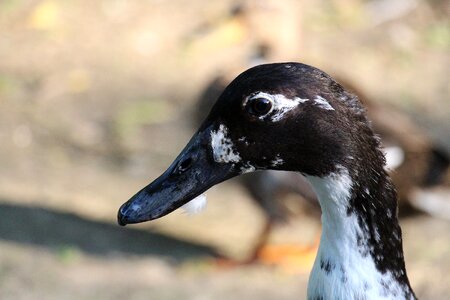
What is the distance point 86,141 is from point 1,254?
4.00ft

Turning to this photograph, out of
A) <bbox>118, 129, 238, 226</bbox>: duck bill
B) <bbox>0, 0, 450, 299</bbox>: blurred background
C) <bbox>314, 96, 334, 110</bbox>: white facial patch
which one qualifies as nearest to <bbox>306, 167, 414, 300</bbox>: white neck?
<bbox>314, 96, 334, 110</bbox>: white facial patch

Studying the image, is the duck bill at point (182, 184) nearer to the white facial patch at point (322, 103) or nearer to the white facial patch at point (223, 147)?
the white facial patch at point (223, 147)

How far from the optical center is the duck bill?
2.78m

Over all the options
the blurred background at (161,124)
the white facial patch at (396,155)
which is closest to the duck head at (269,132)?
the blurred background at (161,124)

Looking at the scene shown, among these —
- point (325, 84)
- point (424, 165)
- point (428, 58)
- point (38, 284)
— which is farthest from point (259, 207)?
point (325, 84)

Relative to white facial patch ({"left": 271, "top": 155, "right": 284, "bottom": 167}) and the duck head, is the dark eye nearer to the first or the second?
the duck head

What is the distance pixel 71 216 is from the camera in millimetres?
5582

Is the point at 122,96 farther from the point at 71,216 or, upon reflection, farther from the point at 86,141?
the point at 71,216

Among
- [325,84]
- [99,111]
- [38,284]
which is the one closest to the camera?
[325,84]

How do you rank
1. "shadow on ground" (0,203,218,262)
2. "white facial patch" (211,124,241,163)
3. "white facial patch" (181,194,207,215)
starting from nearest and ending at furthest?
"white facial patch" (211,124,241,163) < "white facial patch" (181,194,207,215) < "shadow on ground" (0,203,218,262)

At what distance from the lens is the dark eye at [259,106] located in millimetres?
2615

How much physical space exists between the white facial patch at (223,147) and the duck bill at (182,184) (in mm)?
21

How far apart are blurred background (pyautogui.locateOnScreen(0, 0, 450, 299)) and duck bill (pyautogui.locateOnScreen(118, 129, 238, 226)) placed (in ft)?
7.19

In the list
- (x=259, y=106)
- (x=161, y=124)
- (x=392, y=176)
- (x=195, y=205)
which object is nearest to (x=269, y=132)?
(x=259, y=106)
